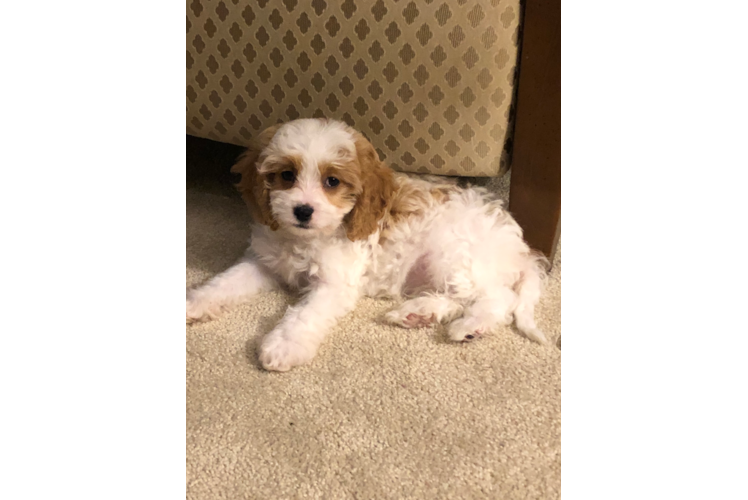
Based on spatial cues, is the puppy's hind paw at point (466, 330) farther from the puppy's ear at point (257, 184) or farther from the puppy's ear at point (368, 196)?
the puppy's ear at point (257, 184)

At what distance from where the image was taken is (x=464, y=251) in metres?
1.91

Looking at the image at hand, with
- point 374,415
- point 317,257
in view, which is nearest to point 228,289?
point 317,257

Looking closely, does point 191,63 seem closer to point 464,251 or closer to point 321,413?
point 464,251

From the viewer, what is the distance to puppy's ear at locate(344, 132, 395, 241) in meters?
1.79

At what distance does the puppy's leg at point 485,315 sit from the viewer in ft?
5.79

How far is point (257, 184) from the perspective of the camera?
5.93 feet

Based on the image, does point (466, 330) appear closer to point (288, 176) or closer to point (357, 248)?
point (357, 248)

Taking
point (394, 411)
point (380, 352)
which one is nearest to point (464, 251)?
point (380, 352)

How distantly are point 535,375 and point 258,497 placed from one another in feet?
2.92

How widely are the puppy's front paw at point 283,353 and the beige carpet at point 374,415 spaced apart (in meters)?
0.03

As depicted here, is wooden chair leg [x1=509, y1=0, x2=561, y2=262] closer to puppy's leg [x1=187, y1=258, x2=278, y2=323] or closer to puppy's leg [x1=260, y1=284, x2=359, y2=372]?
puppy's leg [x1=260, y1=284, x2=359, y2=372]

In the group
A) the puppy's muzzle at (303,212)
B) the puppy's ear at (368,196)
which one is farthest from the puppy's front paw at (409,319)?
the puppy's muzzle at (303,212)

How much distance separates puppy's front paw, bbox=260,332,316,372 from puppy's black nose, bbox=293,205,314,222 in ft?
1.30

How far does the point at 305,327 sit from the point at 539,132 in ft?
3.57
